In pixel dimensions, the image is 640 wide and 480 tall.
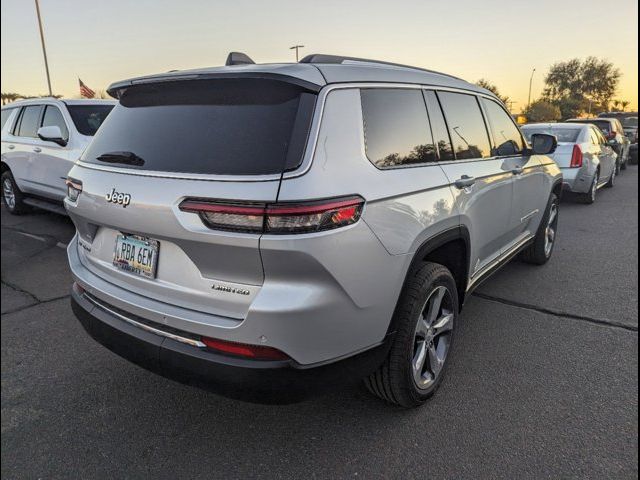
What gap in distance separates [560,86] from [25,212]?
6045 cm

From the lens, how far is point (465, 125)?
129 inches

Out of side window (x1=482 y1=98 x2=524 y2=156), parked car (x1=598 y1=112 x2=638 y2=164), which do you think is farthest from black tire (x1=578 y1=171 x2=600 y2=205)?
parked car (x1=598 y1=112 x2=638 y2=164)

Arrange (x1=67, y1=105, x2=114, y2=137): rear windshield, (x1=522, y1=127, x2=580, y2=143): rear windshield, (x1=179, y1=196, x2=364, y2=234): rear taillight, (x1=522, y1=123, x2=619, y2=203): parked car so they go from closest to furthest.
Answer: (x1=179, y1=196, x2=364, y2=234): rear taillight → (x1=67, y1=105, x2=114, y2=137): rear windshield → (x1=522, y1=123, x2=619, y2=203): parked car → (x1=522, y1=127, x2=580, y2=143): rear windshield

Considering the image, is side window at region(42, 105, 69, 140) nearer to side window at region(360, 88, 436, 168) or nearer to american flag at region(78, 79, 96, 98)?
side window at region(360, 88, 436, 168)

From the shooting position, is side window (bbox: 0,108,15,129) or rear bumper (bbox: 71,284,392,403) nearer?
rear bumper (bbox: 71,284,392,403)

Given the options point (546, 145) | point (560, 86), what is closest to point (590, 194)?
point (546, 145)

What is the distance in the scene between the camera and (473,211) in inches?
120

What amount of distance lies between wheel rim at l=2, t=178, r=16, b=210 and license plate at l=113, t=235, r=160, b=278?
6735 mm

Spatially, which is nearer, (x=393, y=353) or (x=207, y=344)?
(x=207, y=344)

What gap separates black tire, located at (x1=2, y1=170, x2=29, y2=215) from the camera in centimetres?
770

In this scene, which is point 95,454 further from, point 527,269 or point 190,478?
point 527,269

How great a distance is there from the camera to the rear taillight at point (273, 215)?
6.02 ft

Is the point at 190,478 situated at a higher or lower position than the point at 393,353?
lower

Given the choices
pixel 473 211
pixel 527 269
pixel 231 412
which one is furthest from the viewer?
pixel 527 269
